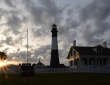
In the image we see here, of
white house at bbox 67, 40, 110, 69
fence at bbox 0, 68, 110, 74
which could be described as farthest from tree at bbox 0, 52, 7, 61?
white house at bbox 67, 40, 110, 69

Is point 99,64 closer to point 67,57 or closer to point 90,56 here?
point 90,56

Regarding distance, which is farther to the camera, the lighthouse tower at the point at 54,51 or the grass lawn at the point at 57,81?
the lighthouse tower at the point at 54,51

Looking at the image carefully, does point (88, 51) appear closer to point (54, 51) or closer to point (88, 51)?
point (88, 51)

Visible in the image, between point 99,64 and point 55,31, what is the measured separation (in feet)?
39.9

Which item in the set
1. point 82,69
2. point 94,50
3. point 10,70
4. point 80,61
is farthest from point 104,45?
point 10,70

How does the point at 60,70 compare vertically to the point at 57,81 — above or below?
above

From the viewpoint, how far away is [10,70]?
1841 inches

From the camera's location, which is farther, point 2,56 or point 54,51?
point 2,56

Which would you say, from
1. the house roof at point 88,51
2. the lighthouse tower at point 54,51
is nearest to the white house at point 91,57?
the house roof at point 88,51

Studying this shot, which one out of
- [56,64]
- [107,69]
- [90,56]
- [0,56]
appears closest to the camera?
[107,69]

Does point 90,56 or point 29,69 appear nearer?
point 29,69

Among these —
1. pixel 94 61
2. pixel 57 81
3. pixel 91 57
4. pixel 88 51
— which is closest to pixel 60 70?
pixel 91 57

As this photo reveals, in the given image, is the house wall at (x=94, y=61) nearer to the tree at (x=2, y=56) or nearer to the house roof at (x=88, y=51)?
the house roof at (x=88, y=51)

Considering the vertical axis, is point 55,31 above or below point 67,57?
above
